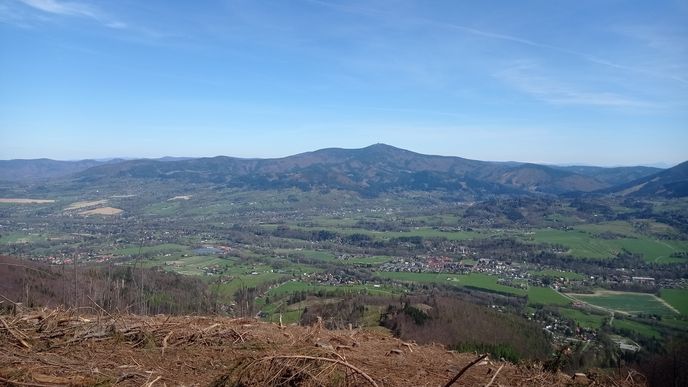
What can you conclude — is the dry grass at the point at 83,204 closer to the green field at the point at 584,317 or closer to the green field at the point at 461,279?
the green field at the point at 461,279

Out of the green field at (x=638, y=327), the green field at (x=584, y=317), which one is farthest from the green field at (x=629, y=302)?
the green field at (x=584, y=317)

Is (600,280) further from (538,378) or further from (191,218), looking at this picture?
(191,218)

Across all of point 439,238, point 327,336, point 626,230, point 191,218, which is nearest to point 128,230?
point 191,218

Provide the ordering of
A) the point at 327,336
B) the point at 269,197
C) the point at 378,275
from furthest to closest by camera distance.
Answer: the point at 269,197, the point at 378,275, the point at 327,336

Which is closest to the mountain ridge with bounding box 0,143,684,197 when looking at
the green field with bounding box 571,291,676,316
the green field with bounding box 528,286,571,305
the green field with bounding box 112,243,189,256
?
the green field with bounding box 112,243,189,256

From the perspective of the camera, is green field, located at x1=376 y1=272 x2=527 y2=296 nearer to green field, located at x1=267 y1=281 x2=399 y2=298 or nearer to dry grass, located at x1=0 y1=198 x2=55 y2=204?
green field, located at x1=267 y1=281 x2=399 y2=298
